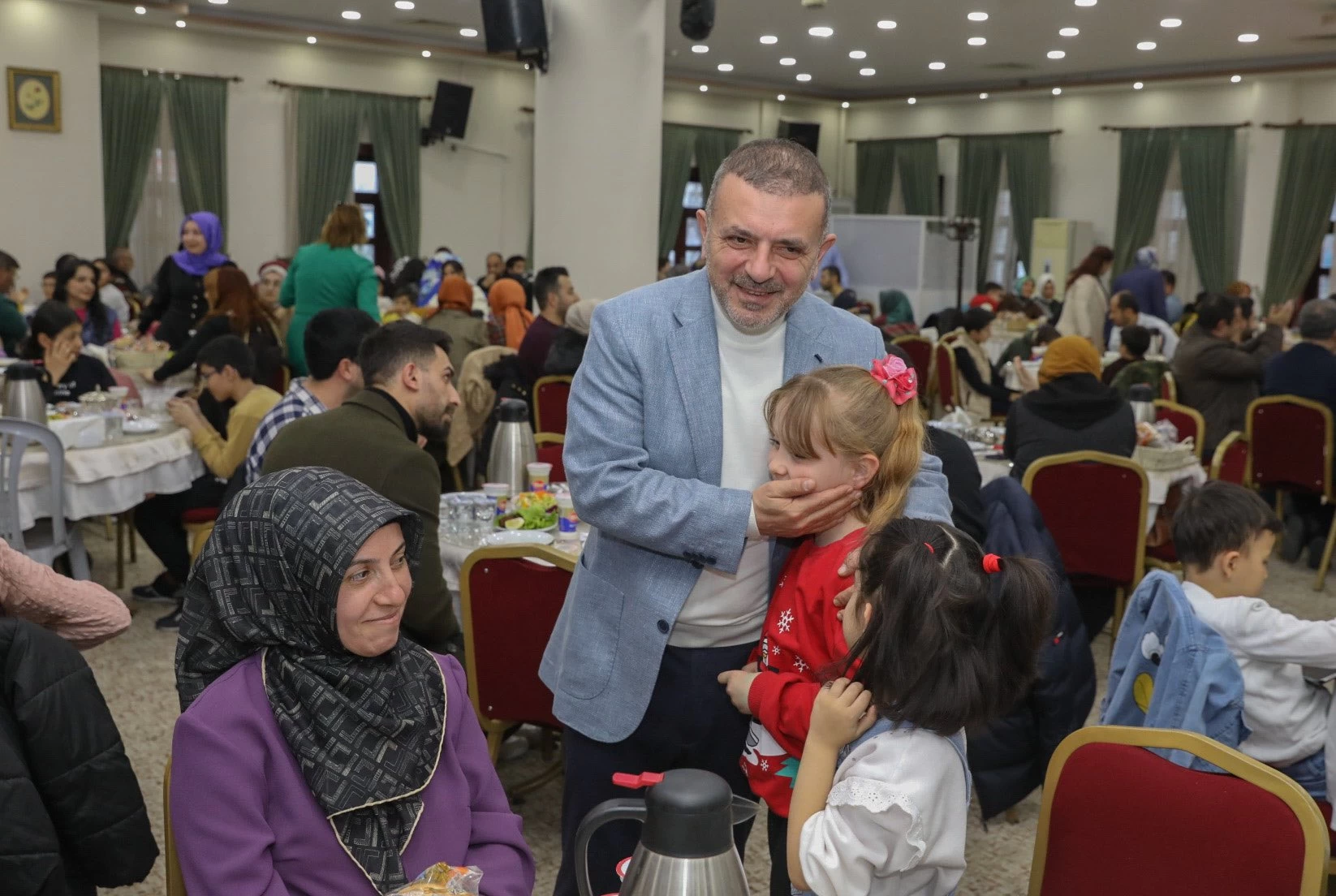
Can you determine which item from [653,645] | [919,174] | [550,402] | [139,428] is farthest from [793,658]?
[919,174]

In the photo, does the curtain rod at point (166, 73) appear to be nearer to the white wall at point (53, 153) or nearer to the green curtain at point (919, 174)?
the white wall at point (53, 153)

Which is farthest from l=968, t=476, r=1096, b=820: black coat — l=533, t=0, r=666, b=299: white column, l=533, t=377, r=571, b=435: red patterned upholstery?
l=533, t=0, r=666, b=299: white column

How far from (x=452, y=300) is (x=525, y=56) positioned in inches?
64.7

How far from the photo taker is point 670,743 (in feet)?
6.22

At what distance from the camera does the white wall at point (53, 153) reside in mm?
12266

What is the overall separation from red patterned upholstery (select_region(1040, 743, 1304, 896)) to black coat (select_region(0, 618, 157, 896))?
4.56ft

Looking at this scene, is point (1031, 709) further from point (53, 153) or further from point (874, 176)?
point (874, 176)

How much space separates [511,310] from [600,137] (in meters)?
1.22

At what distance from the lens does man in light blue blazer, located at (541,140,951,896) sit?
1.71 metres

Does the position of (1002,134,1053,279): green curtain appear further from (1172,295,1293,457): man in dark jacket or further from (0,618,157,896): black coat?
(0,618,157,896): black coat

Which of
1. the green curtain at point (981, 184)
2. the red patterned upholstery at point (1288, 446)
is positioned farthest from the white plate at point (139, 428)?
the green curtain at point (981, 184)

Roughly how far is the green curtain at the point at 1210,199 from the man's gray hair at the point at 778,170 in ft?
50.1

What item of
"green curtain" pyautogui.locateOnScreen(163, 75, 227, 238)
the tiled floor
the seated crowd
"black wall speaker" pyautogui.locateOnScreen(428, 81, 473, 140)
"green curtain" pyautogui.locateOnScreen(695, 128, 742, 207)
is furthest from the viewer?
"green curtain" pyautogui.locateOnScreen(695, 128, 742, 207)

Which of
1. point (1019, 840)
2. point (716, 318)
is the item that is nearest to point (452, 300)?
point (1019, 840)
